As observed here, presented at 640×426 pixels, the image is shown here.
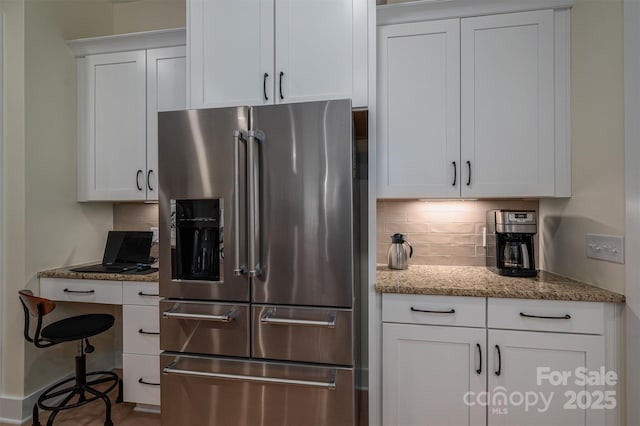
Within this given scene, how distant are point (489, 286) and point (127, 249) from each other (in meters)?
2.46

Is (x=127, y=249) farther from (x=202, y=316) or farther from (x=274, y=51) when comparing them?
(x=274, y=51)

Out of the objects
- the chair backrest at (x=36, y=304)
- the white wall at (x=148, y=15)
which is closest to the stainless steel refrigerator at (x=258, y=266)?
the chair backrest at (x=36, y=304)

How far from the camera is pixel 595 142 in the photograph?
1.63 metres

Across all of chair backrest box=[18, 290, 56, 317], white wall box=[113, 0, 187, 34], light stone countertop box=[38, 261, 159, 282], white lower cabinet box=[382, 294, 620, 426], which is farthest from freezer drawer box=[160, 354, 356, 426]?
white wall box=[113, 0, 187, 34]

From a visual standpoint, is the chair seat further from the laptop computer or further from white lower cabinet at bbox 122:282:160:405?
the laptop computer

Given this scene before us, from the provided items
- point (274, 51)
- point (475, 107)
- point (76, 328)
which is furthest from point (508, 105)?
point (76, 328)

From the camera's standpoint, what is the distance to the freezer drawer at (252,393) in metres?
1.47

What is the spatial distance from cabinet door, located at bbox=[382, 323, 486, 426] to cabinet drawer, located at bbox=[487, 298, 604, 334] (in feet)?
0.41

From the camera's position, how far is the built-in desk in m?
2.06

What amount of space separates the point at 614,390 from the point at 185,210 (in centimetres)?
215

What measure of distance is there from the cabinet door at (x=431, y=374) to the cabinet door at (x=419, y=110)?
2.53 ft

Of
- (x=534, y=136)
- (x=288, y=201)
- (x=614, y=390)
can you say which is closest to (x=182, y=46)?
(x=288, y=201)

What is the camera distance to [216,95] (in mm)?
1821

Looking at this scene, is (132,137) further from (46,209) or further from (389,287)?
(389,287)
